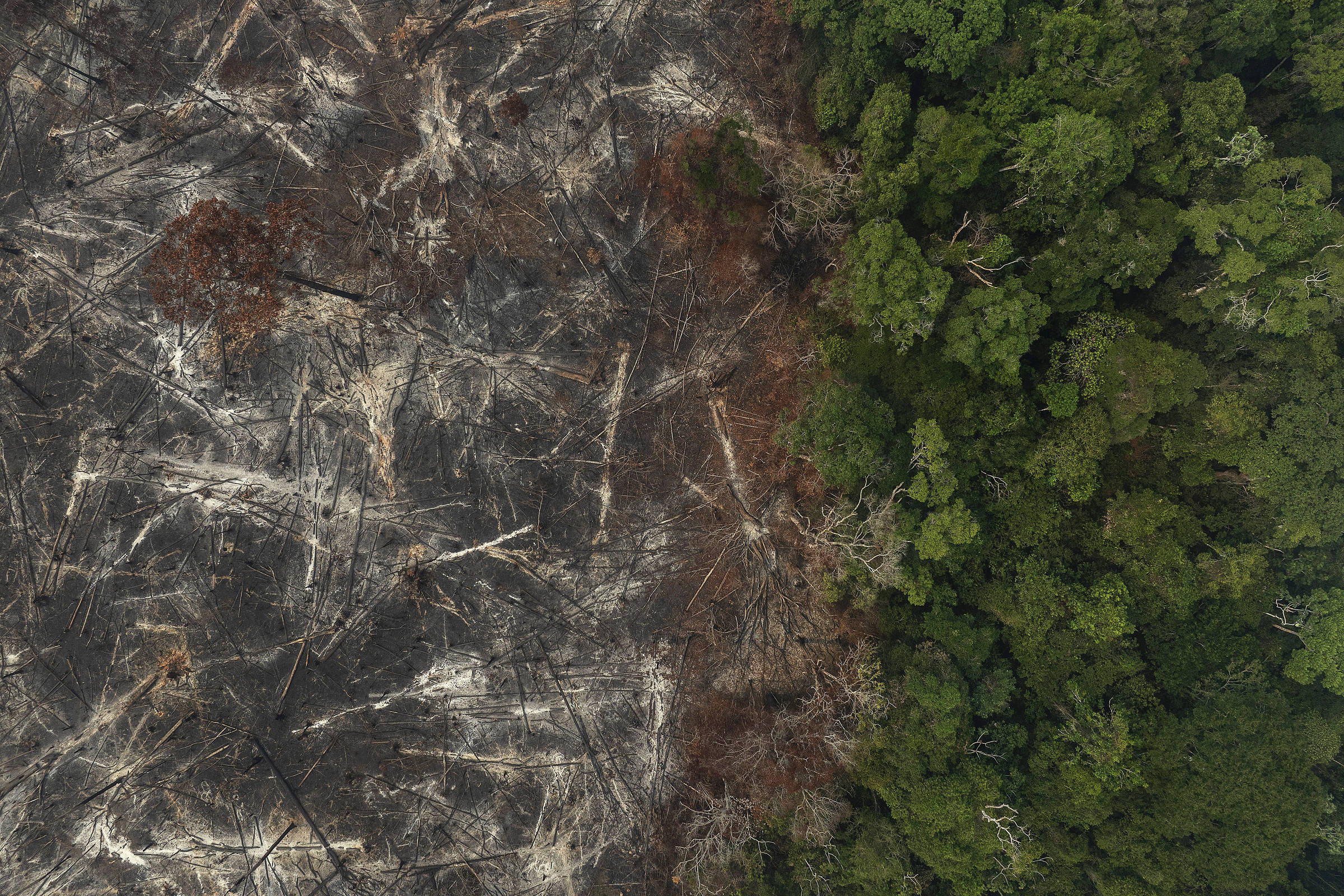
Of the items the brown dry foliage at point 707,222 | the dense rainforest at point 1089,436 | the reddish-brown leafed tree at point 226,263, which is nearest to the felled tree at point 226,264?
the reddish-brown leafed tree at point 226,263

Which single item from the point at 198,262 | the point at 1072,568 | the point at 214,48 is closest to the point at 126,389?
the point at 198,262

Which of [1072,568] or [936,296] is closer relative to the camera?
[936,296]

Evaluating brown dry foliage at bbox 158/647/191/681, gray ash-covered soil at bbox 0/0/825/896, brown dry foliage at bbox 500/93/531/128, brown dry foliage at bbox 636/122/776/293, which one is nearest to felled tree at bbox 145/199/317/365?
gray ash-covered soil at bbox 0/0/825/896

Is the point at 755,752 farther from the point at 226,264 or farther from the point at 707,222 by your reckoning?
the point at 226,264

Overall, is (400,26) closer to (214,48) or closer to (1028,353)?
(214,48)

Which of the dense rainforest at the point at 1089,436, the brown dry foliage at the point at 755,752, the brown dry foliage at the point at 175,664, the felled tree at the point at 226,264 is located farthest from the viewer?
the brown dry foliage at the point at 755,752

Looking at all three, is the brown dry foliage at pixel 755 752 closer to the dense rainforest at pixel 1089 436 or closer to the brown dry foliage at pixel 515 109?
the dense rainforest at pixel 1089 436
